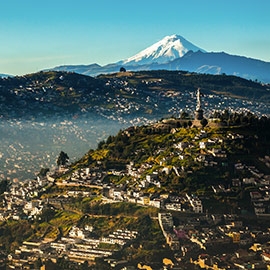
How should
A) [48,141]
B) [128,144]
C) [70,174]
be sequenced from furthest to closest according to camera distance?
[48,141] < [128,144] < [70,174]

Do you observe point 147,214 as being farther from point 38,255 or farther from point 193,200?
point 38,255

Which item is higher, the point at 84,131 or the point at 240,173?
the point at 240,173

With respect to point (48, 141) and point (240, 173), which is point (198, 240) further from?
point (48, 141)

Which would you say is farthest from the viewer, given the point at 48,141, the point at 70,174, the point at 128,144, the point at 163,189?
the point at 48,141

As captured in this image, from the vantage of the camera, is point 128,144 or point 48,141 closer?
point 128,144

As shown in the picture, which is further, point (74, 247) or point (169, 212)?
point (169, 212)

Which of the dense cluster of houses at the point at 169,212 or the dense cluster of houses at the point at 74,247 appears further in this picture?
the dense cluster of houses at the point at 74,247

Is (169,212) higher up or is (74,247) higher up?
(169,212)

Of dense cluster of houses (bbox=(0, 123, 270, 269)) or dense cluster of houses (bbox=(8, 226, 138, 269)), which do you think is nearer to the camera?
dense cluster of houses (bbox=(0, 123, 270, 269))

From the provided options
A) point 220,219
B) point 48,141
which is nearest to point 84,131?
point 48,141
